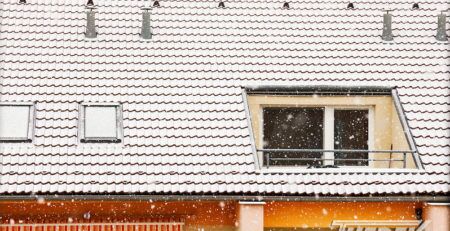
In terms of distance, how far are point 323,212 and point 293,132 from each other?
195 centimetres

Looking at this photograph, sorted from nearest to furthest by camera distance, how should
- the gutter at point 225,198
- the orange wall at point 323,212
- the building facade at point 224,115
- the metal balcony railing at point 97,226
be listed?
the gutter at point 225,198 → the metal balcony railing at point 97,226 → the building facade at point 224,115 → the orange wall at point 323,212

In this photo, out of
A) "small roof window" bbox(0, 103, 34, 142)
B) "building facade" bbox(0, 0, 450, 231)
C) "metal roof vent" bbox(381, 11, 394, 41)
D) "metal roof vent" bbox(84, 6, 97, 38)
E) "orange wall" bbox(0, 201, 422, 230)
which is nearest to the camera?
"building facade" bbox(0, 0, 450, 231)

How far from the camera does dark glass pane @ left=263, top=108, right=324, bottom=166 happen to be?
15742 millimetres

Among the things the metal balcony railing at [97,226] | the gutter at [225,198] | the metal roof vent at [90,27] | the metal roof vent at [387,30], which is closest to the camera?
the gutter at [225,198]

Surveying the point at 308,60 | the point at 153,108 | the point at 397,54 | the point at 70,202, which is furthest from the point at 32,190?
the point at 397,54

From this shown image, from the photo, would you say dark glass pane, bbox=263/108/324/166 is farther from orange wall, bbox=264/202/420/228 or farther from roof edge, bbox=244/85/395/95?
orange wall, bbox=264/202/420/228

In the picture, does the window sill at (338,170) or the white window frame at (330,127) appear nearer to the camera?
the window sill at (338,170)

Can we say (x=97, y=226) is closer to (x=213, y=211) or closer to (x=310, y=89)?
(x=213, y=211)

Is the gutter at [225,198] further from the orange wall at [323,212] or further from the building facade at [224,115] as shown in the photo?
the orange wall at [323,212]

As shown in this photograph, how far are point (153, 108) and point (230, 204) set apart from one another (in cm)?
212

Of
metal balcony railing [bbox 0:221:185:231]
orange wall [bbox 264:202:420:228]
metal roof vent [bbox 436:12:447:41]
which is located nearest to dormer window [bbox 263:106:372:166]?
orange wall [bbox 264:202:420:228]

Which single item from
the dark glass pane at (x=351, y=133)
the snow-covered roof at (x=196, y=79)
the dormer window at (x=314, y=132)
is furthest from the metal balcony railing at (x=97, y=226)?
the dark glass pane at (x=351, y=133)

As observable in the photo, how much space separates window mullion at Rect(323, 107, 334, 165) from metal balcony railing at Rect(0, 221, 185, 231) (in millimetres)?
3135

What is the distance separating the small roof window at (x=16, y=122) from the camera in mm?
14375
